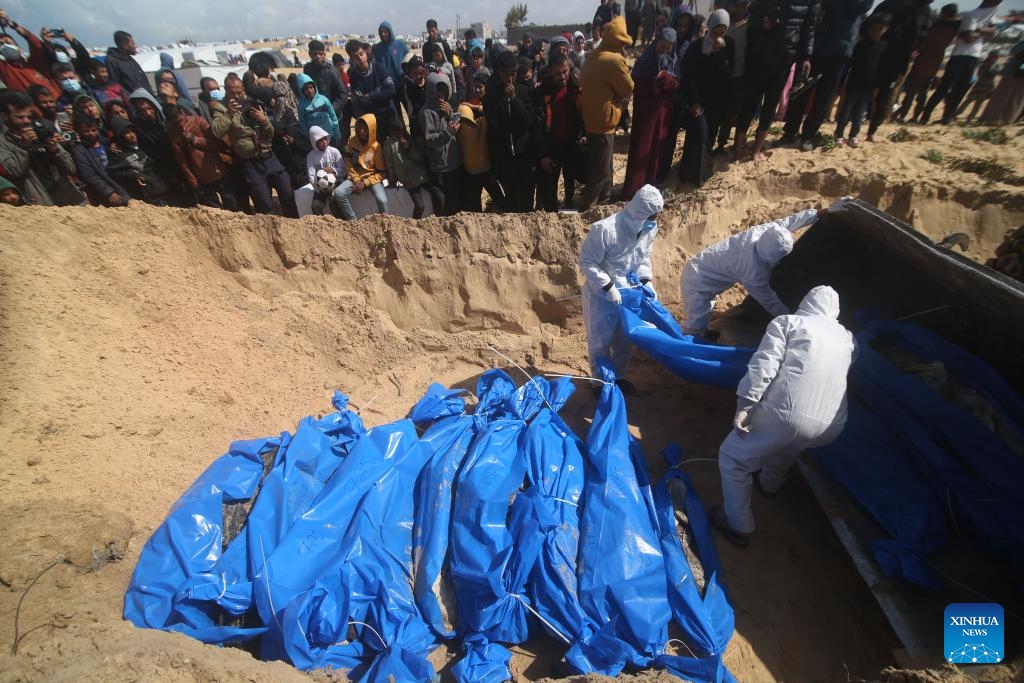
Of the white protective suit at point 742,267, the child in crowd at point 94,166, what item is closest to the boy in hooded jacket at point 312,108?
the child in crowd at point 94,166

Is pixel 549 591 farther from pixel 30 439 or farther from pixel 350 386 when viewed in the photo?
pixel 30 439

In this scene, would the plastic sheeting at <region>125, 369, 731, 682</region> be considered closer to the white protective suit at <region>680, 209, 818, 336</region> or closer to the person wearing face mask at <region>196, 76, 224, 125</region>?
the white protective suit at <region>680, 209, 818, 336</region>

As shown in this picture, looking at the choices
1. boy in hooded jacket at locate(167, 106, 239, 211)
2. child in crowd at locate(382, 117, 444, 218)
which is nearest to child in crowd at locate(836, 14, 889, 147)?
child in crowd at locate(382, 117, 444, 218)

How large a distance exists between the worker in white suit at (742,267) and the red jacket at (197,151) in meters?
5.02

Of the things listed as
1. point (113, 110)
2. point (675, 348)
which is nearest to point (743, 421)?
point (675, 348)

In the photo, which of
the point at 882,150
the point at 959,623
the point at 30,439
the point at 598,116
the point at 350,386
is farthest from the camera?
the point at 882,150

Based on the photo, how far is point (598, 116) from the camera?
4566 mm


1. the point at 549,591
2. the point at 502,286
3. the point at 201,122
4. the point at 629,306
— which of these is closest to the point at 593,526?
the point at 549,591

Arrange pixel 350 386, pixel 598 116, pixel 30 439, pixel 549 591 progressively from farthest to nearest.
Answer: pixel 598 116 → pixel 350 386 → pixel 30 439 → pixel 549 591

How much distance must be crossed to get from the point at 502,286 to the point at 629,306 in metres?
1.49

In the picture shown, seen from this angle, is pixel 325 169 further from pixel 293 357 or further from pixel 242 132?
pixel 293 357

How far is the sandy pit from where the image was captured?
2312 millimetres

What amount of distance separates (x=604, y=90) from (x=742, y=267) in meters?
2.32

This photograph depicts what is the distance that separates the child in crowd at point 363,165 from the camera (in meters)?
4.76
